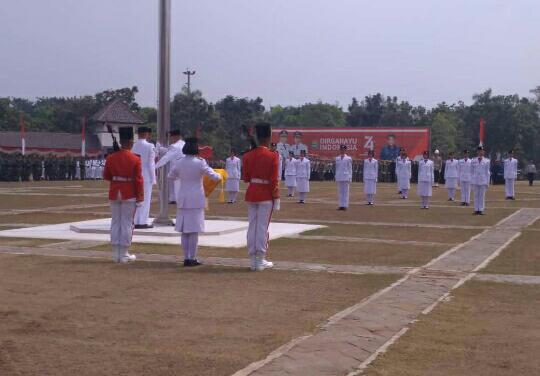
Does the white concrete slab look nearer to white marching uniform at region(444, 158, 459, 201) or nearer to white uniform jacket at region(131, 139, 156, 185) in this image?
white uniform jacket at region(131, 139, 156, 185)

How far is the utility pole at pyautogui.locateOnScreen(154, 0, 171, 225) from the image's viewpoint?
15.7 m

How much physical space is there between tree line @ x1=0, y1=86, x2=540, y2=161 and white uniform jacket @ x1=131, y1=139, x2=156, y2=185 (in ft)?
183

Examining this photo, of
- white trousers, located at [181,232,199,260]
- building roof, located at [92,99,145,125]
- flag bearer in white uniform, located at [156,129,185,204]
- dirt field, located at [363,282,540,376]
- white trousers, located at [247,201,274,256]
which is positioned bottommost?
dirt field, located at [363,282,540,376]

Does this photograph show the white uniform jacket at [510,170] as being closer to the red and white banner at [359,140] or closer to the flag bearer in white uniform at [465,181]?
the flag bearer in white uniform at [465,181]

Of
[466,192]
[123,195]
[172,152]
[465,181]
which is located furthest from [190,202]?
[465,181]

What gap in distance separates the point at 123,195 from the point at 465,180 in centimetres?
2027

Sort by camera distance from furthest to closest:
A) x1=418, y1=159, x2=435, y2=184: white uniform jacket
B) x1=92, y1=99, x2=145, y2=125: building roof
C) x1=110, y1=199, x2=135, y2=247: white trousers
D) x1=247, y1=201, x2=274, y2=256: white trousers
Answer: x1=92, y1=99, x2=145, y2=125: building roof
x1=418, y1=159, x2=435, y2=184: white uniform jacket
x1=110, y1=199, x2=135, y2=247: white trousers
x1=247, y1=201, x2=274, y2=256: white trousers

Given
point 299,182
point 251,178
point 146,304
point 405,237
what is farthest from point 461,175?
point 146,304

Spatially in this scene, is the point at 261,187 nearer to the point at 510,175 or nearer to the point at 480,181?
the point at 480,181

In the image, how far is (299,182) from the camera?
2894 centimetres

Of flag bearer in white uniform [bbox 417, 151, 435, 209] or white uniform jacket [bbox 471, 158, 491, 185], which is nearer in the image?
white uniform jacket [bbox 471, 158, 491, 185]

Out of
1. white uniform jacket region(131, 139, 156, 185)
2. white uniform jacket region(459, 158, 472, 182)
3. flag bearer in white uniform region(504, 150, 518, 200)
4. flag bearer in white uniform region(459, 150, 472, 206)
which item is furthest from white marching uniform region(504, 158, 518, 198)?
white uniform jacket region(131, 139, 156, 185)

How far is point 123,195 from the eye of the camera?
11305 millimetres

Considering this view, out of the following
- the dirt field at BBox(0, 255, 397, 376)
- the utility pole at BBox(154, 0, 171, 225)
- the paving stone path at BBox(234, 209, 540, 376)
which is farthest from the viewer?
the utility pole at BBox(154, 0, 171, 225)
